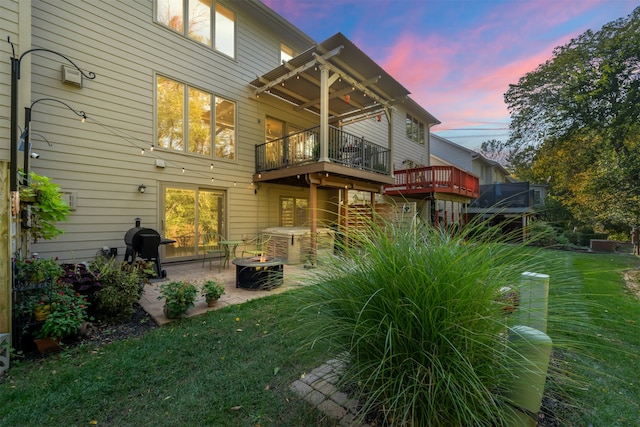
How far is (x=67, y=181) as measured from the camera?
16.9ft

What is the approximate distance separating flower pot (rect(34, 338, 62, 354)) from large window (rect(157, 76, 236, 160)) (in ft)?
15.8

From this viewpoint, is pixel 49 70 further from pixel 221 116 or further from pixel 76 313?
pixel 76 313

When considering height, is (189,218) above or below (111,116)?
below

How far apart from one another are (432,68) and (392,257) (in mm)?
10646

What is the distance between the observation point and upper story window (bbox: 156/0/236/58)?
6622 mm

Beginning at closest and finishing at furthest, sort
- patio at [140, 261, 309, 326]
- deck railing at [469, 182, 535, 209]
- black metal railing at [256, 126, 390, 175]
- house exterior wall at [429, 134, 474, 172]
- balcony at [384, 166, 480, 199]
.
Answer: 1. patio at [140, 261, 309, 326]
2. black metal railing at [256, 126, 390, 175]
3. balcony at [384, 166, 480, 199]
4. deck railing at [469, 182, 535, 209]
5. house exterior wall at [429, 134, 474, 172]

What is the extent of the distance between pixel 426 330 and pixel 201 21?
8.86 metres

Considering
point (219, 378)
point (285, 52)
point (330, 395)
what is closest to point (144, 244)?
point (219, 378)

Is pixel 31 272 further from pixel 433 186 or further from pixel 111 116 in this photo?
pixel 433 186

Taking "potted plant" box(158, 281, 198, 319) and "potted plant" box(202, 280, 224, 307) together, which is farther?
"potted plant" box(202, 280, 224, 307)

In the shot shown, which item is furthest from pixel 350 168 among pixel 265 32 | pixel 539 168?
pixel 539 168

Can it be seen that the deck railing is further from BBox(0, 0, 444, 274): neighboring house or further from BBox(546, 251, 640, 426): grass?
BBox(546, 251, 640, 426): grass

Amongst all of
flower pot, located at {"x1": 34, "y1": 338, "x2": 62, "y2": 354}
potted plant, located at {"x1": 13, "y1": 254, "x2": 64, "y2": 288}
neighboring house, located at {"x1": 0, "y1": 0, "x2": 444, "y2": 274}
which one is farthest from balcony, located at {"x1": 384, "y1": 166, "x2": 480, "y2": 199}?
flower pot, located at {"x1": 34, "y1": 338, "x2": 62, "y2": 354}

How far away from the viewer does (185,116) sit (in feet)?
22.4
